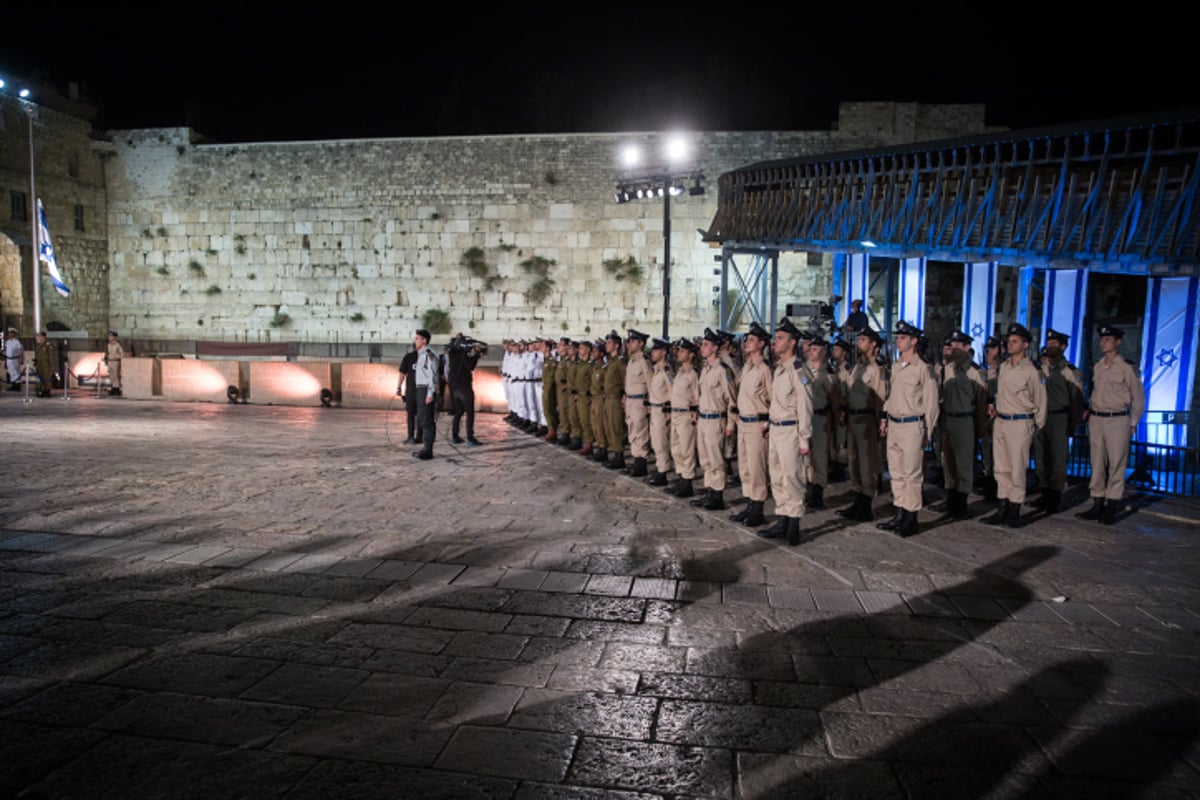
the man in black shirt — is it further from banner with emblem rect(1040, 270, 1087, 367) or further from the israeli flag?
the israeli flag

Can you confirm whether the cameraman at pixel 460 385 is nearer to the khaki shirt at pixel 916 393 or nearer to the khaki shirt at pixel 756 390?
the khaki shirt at pixel 756 390

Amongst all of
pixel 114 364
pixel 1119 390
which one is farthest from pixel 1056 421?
pixel 114 364

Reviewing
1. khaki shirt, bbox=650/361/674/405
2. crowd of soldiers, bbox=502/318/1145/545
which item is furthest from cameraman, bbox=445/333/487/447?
khaki shirt, bbox=650/361/674/405

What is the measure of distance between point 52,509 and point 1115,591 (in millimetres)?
8859

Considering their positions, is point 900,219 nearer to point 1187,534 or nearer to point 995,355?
point 995,355

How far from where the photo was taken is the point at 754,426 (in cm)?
686

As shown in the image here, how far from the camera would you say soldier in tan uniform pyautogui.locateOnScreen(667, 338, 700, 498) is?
814 centimetres

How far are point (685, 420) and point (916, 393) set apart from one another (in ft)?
7.93

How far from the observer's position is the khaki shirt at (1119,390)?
7195 millimetres

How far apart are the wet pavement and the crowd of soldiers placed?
45 centimetres

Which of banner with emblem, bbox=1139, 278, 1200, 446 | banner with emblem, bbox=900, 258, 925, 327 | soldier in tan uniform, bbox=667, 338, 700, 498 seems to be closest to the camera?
soldier in tan uniform, bbox=667, 338, 700, 498

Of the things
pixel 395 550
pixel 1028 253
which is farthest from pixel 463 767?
pixel 1028 253

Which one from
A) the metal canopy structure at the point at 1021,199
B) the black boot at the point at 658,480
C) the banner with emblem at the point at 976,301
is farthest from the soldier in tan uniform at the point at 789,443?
the banner with emblem at the point at 976,301

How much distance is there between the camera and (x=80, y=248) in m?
27.0
